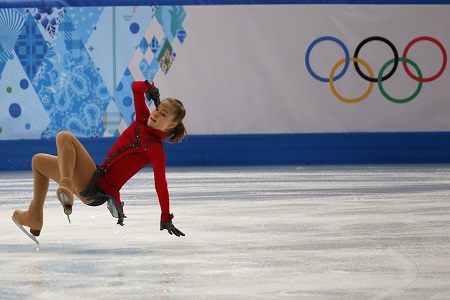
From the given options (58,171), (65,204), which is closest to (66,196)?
(65,204)

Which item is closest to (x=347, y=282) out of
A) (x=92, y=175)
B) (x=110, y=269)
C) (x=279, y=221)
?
(x=110, y=269)

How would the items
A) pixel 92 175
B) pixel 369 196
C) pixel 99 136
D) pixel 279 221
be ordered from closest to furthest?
pixel 92 175, pixel 279 221, pixel 369 196, pixel 99 136

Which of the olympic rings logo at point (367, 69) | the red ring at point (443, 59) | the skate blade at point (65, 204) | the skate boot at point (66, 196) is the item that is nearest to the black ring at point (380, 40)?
the olympic rings logo at point (367, 69)

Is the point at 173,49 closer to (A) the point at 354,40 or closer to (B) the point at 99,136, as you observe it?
(B) the point at 99,136

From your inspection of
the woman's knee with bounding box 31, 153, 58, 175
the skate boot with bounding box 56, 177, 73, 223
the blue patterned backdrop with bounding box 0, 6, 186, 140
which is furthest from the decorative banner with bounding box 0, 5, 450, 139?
the skate boot with bounding box 56, 177, 73, 223

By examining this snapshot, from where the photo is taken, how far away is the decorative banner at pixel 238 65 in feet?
37.3

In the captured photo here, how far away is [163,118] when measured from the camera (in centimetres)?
432

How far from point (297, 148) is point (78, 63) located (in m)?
2.67

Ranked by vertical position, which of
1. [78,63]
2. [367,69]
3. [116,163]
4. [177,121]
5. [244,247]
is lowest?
[78,63]

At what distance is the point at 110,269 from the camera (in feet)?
11.7

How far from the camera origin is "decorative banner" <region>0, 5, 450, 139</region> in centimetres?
1138

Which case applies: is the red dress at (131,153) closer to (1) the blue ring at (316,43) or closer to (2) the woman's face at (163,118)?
(2) the woman's face at (163,118)

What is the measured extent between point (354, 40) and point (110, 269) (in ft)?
27.6

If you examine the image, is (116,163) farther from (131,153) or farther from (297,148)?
(297,148)
